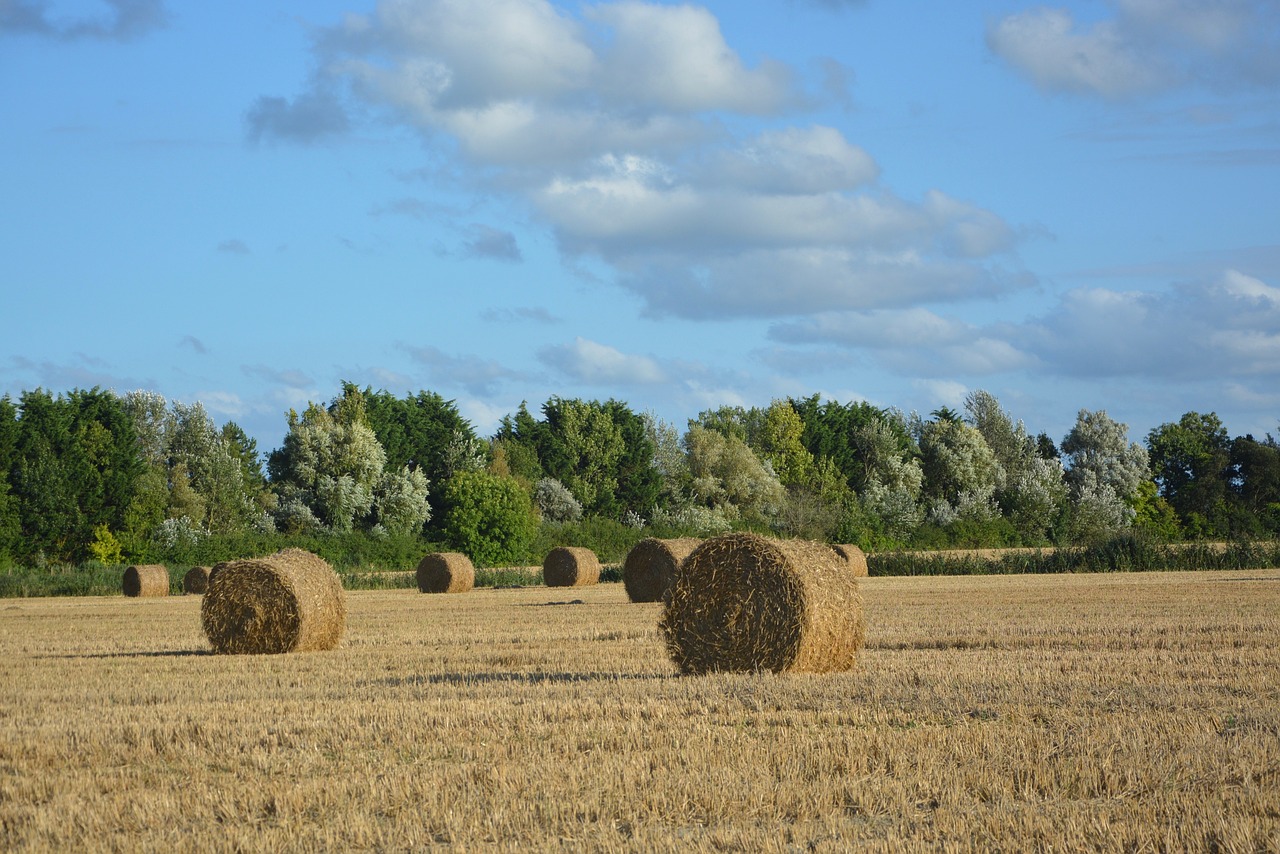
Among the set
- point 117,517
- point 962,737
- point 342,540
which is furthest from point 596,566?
point 962,737

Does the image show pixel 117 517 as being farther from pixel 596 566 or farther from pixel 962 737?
pixel 962 737

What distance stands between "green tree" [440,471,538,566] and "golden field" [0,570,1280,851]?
3884cm

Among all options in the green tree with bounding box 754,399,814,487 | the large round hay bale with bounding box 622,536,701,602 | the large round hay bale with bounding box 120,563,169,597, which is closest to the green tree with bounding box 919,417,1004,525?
the green tree with bounding box 754,399,814,487

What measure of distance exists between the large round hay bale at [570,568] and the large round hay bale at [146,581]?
11.6 metres

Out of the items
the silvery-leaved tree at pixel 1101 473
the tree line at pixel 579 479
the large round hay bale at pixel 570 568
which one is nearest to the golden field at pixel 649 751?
the large round hay bale at pixel 570 568

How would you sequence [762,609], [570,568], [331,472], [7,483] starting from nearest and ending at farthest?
[762,609]
[570,568]
[7,483]
[331,472]

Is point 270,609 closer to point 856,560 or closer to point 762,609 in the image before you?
point 762,609

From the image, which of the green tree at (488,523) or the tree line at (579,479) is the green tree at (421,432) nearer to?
the tree line at (579,479)

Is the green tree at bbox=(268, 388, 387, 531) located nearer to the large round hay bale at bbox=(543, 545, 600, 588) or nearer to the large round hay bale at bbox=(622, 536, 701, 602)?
the large round hay bale at bbox=(543, 545, 600, 588)

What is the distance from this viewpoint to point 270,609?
17.6 metres

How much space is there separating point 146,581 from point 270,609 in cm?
2498

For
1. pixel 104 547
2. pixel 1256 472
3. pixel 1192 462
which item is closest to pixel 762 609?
pixel 104 547

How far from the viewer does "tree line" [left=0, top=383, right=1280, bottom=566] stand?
55.2m

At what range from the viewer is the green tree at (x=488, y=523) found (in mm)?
55250
